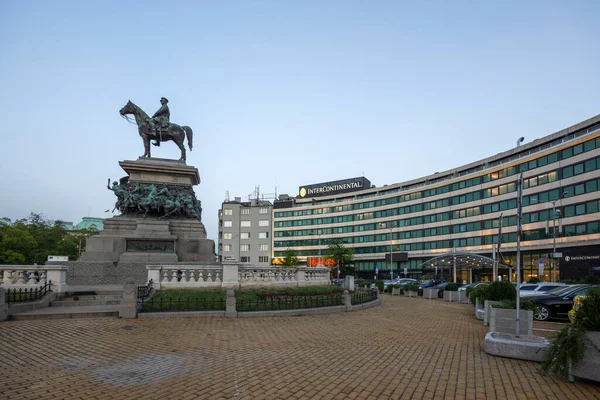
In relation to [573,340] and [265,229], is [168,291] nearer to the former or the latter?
[573,340]

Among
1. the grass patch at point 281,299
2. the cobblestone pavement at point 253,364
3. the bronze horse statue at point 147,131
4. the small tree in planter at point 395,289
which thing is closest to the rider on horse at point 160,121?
the bronze horse statue at point 147,131

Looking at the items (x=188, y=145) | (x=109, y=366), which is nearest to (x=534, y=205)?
(x=188, y=145)

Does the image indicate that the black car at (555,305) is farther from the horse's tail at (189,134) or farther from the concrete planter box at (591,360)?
the horse's tail at (189,134)

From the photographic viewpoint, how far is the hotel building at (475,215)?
5203 centimetres

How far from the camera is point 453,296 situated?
30.9 metres

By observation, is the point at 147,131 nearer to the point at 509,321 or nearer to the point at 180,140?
the point at 180,140

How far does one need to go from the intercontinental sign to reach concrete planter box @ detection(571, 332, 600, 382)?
313ft

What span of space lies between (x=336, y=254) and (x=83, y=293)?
69176 mm

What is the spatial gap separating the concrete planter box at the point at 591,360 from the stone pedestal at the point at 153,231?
22.9m

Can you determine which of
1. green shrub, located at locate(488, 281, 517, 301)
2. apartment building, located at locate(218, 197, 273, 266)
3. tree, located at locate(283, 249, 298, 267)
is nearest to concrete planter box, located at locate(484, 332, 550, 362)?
green shrub, located at locate(488, 281, 517, 301)

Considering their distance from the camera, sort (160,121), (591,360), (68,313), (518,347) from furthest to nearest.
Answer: (160,121), (68,313), (518,347), (591,360)

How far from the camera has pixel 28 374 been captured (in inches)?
299

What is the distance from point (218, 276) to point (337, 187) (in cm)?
8631

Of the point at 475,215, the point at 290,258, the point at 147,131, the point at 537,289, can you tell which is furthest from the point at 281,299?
the point at 290,258
